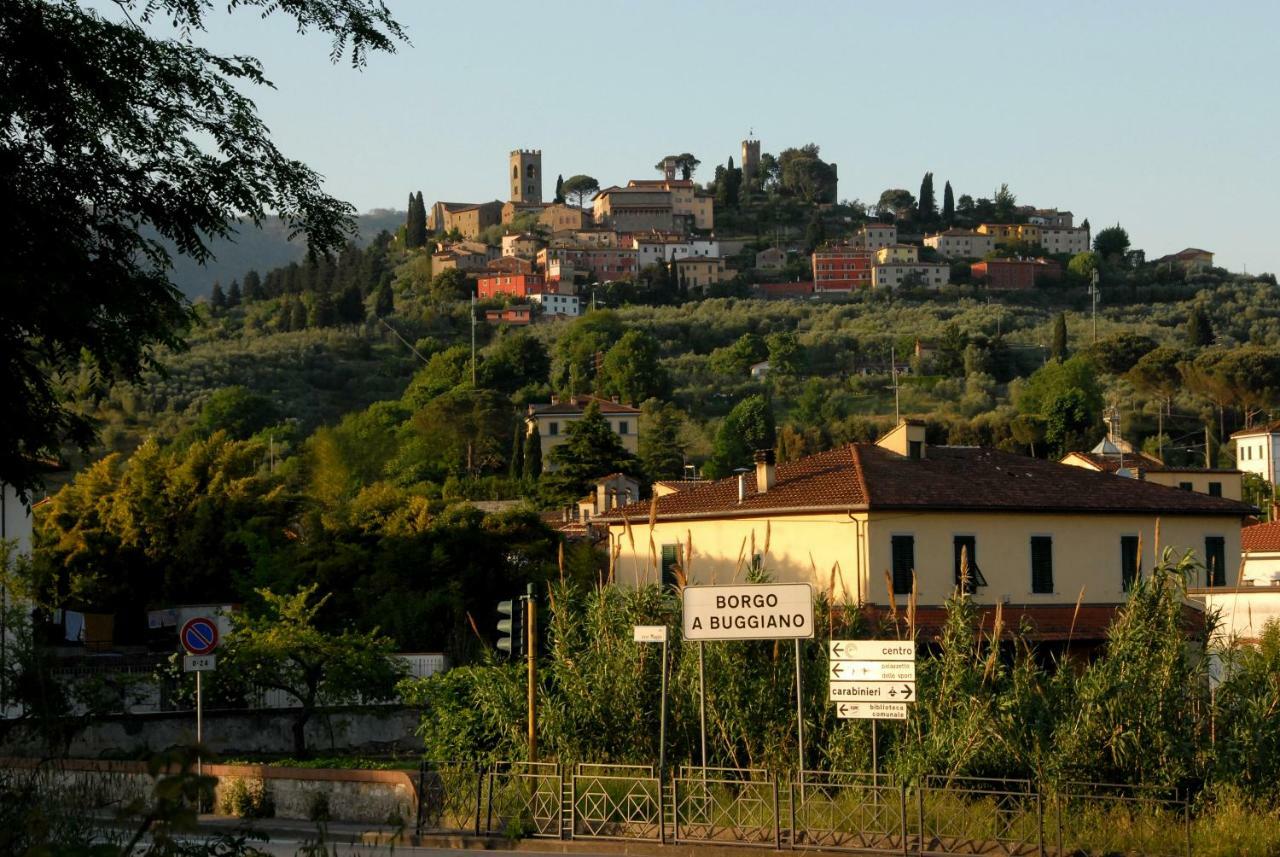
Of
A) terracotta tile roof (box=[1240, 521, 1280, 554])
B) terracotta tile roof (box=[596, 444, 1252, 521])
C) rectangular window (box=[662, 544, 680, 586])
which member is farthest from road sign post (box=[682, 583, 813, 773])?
terracotta tile roof (box=[1240, 521, 1280, 554])

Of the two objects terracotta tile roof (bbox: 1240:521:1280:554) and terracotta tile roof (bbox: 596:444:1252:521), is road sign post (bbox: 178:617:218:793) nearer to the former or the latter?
terracotta tile roof (bbox: 596:444:1252:521)

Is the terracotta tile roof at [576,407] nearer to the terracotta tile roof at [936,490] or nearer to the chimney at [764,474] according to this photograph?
the terracotta tile roof at [936,490]

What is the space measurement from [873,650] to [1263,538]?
1537 inches

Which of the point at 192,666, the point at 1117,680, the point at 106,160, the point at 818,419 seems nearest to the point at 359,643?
the point at 192,666

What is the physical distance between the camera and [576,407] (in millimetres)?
122312

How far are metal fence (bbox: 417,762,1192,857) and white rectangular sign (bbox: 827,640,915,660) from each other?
1171 mm

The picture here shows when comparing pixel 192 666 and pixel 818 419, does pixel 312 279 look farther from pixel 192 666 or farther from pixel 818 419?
pixel 192 666

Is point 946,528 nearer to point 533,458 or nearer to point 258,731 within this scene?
point 258,731

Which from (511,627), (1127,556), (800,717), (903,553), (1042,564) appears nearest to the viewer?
(800,717)

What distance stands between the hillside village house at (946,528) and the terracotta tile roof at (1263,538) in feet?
49.7

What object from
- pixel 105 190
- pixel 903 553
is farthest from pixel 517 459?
pixel 105 190

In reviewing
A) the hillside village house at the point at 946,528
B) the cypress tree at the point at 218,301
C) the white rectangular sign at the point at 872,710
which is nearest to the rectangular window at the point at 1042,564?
the hillside village house at the point at 946,528

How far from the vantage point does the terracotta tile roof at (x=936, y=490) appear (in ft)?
114

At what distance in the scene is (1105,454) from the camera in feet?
238
